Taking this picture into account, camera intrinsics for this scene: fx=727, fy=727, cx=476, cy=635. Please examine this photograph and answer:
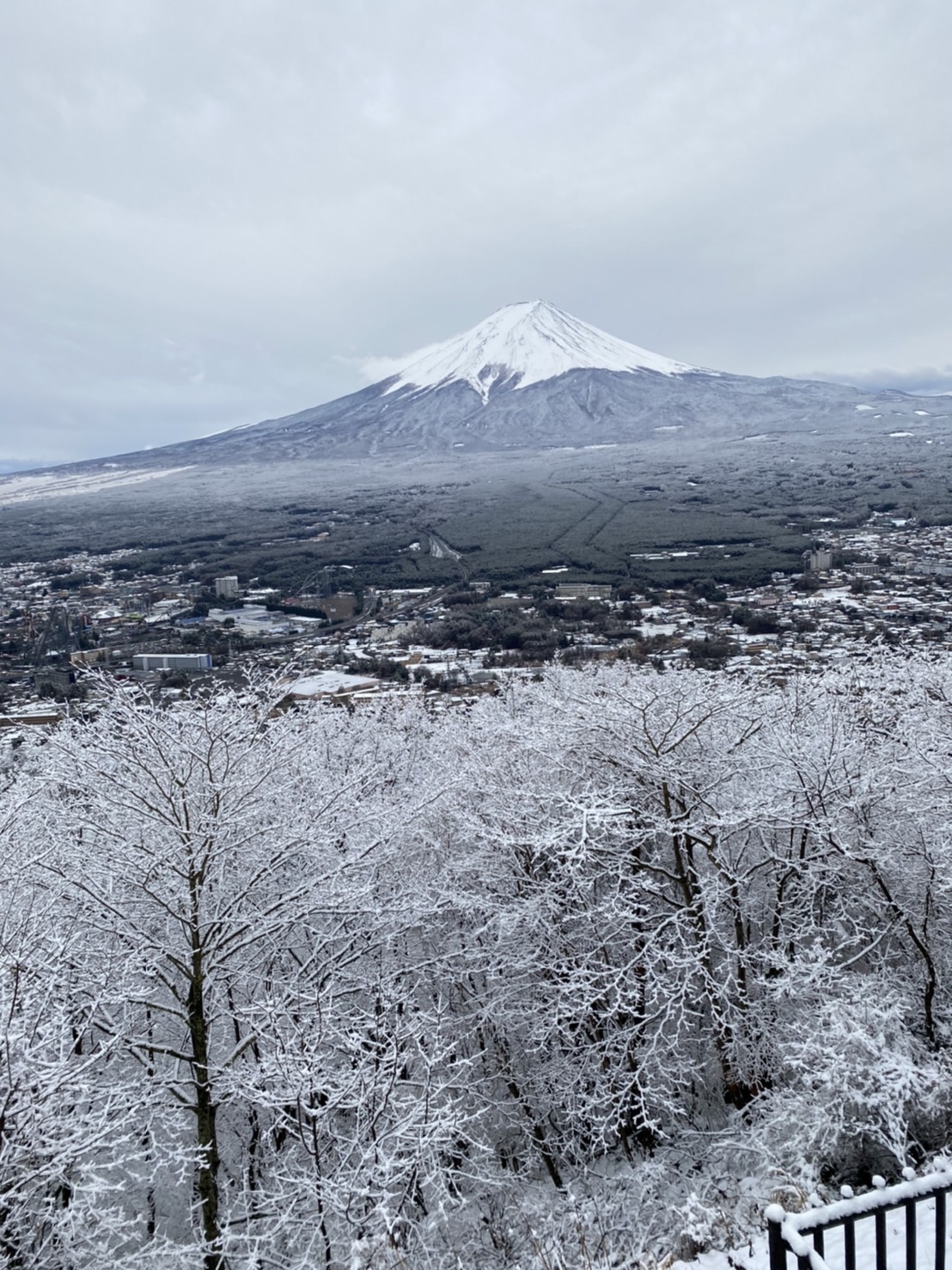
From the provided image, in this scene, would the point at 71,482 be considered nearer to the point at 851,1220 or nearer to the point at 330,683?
the point at 330,683

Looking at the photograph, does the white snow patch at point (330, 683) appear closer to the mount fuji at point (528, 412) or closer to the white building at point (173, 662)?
the white building at point (173, 662)

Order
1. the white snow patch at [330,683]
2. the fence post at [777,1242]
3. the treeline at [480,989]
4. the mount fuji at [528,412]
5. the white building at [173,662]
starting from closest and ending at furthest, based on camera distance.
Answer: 1. the fence post at [777,1242]
2. the treeline at [480,989]
3. the white snow patch at [330,683]
4. the white building at [173,662]
5. the mount fuji at [528,412]

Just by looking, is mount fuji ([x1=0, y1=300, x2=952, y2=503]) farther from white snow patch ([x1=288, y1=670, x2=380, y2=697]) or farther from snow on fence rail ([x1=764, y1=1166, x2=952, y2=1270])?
snow on fence rail ([x1=764, y1=1166, x2=952, y2=1270])

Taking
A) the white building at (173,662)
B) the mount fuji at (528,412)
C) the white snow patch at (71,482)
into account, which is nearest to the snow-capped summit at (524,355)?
the mount fuji at (528,412)

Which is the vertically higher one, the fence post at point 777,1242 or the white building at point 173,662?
the fence post at point 777,1242

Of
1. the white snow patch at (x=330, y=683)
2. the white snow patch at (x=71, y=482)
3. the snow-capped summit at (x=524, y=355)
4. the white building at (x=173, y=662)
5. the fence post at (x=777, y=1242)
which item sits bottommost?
the white snow patch at (x=330, y=683)

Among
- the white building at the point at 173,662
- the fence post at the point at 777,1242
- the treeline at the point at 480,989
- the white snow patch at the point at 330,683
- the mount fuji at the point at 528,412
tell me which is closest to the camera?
the fence post at the point at 777,1242

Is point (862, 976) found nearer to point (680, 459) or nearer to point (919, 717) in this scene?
point (919, 717)

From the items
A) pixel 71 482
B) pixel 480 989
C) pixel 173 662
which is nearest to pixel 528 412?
pixel 71 482
